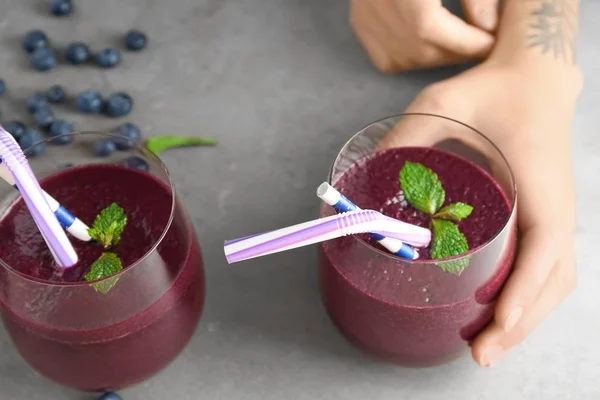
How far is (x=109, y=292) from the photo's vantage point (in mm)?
869

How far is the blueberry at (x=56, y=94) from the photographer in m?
1.35

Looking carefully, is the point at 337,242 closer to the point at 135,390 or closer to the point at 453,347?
the point at 453,347

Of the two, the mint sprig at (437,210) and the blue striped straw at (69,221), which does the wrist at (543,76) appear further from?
the blue striped straw at (69,221)

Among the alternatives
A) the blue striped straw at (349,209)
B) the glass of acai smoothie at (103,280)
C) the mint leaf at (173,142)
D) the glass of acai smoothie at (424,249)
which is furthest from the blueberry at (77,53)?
the blue striped straw at (349,209)

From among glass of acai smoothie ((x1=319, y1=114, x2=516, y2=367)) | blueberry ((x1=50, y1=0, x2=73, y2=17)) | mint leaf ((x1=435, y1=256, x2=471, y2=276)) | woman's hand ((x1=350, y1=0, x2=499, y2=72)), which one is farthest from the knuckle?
blueberry ((x1=50, y1=0, x2=73, y2=17))

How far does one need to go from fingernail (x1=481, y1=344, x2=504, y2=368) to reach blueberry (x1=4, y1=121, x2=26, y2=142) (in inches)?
33.2

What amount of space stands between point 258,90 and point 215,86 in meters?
0.08

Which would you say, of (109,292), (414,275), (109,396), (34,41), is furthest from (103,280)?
(34,41)

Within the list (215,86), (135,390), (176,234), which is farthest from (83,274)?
(215,86)

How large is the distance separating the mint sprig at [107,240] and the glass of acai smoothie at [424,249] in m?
0.26

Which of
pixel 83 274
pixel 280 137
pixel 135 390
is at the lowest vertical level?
pixel 135 390

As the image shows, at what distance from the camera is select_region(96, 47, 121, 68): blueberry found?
1.40 meters

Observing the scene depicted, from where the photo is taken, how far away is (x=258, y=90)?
1389 millimetres

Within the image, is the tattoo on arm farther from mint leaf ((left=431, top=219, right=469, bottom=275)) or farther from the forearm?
mint leaf ((left=431, top=219, right=469, bottom=275))
